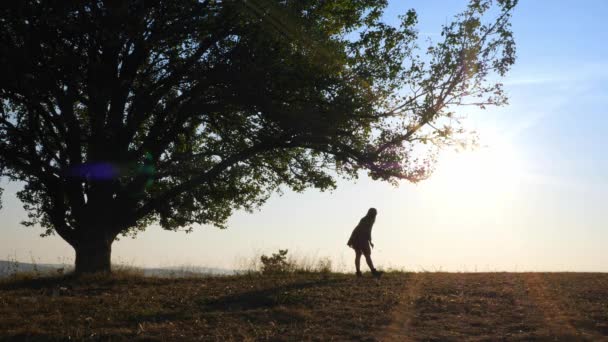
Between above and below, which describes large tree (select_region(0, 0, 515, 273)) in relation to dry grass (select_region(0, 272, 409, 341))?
above

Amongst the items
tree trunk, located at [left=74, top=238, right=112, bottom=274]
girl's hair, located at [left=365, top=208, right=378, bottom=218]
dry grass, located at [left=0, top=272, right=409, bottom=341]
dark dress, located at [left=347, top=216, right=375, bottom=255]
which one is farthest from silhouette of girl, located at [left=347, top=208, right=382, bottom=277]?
tree trunk, located at [left=74, top=238, right=112, bottom=274]

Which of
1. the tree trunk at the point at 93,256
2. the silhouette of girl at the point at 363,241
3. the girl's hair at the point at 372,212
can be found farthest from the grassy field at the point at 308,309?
the girl's hair at the point at 372,212

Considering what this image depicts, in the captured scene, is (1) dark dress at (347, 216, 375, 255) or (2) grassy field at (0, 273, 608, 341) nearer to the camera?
(2) grassy field at (0, 273, 608, 341)

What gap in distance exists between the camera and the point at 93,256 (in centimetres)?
1834

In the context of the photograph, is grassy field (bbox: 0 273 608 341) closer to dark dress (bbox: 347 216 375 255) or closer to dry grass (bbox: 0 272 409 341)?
dry grass (bbox: 0 272 409 341)

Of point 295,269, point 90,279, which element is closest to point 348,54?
point 295,269

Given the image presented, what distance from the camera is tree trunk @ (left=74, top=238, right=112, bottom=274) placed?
1827 centimetres

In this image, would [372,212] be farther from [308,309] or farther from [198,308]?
[198,308]

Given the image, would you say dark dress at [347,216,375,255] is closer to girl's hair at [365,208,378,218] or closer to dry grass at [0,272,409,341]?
girl's hair at [365,208,378,218]

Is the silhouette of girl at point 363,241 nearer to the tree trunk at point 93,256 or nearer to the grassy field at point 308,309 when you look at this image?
the grassy field at point 308,309

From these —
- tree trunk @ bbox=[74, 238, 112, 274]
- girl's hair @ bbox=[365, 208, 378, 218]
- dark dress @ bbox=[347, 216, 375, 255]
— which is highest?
girl's hair @ bbox=[365, 208, 378, 218]

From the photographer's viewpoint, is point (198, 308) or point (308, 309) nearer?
point (308, 309)

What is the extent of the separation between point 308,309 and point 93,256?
893 cm

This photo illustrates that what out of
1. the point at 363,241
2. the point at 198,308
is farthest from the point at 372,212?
the point at 198,308
